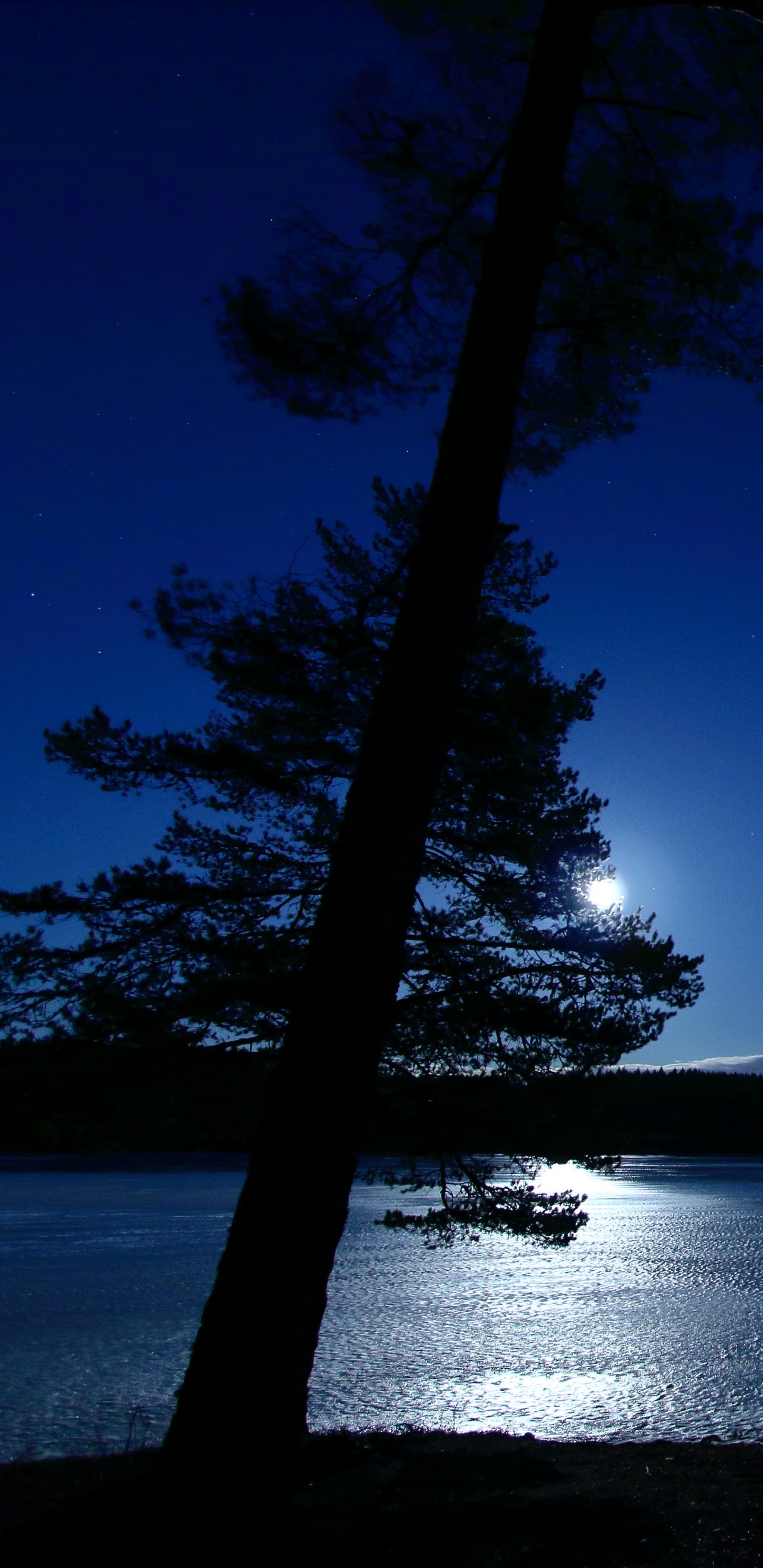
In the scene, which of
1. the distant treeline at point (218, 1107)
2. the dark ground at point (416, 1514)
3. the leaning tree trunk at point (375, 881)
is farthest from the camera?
the distant treeline at point (218, 1107)

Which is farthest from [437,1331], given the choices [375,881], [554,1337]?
[375,881]

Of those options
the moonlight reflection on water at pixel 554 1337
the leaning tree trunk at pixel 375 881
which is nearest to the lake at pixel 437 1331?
the moonlight reflection on water at pixel 554 1337

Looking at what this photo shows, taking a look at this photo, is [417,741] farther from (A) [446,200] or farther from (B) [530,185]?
(A) [446,200]

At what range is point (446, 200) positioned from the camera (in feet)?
24.0

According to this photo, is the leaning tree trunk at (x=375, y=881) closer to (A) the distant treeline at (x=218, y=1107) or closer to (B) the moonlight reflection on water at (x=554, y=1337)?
(A) the distant treeline at (x=218, y=1107)

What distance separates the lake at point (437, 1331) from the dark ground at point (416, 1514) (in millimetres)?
1619

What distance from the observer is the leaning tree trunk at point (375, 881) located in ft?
15.0

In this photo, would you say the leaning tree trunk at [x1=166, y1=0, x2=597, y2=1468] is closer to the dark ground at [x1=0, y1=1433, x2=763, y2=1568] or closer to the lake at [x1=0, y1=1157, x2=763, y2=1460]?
the dark ground at [x1=0, y1=1433, x2=763, y2=1568]

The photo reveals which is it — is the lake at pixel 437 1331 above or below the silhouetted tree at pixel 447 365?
below

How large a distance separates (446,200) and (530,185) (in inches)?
52.6

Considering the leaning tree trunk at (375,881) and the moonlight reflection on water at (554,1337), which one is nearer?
the leaning tree trunk at (375,881)

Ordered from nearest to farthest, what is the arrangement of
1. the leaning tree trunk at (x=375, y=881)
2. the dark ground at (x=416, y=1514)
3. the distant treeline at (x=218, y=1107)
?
the dark ground at (x=416, y=1514) < the leaning tree trunk at (x=375, y=881) < the distant treeline at (x=218, y=1107)

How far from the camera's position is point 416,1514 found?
14.6ft

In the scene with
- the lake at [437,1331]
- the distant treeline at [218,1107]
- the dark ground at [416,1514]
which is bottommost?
the lake at [437,1331]
